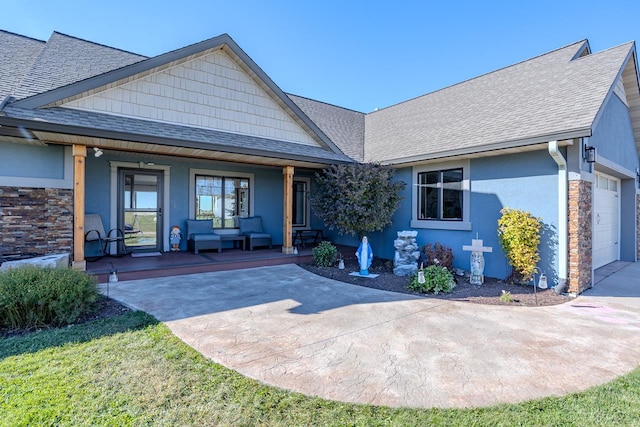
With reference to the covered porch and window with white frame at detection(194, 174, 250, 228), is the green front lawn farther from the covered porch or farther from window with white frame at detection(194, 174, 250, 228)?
window with white frame at detection(194, 174, 250, 228)

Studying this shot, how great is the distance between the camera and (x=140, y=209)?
879 cm

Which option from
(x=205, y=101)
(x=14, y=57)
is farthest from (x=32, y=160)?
(x=205, y=101)

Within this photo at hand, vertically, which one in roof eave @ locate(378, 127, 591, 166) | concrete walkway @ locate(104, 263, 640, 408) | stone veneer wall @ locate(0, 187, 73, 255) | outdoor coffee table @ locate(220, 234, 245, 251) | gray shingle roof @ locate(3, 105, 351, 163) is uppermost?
gray shingle roof @ locate(3, 105, 351, 163)

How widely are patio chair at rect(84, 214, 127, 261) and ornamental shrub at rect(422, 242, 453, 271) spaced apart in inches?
302

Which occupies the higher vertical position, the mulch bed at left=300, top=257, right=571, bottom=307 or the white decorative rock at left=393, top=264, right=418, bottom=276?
the white decorative rock at left=393, top=264, right=418, bottom=276

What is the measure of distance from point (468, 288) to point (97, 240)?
8.69m

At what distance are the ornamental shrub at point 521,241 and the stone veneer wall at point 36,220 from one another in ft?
29.4

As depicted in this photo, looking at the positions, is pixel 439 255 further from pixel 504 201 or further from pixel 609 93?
pixel 609 93

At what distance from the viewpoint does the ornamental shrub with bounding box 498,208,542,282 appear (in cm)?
630

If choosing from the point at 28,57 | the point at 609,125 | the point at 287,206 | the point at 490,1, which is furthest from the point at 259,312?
the point at 490,1

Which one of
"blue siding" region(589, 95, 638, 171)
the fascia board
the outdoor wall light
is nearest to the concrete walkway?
the outdoor wall light

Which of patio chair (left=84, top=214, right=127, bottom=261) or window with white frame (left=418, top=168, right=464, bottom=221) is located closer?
patio chair (left=84, top=214, right=127, bottom=261)

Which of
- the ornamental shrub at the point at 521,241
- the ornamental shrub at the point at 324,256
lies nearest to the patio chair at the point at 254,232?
the ornamental shrub at the point at 324,256

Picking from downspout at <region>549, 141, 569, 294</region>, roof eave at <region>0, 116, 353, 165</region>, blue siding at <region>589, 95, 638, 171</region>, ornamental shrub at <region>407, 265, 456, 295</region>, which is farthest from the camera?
blue siding at <region>589, 95, 638, 171</region>
